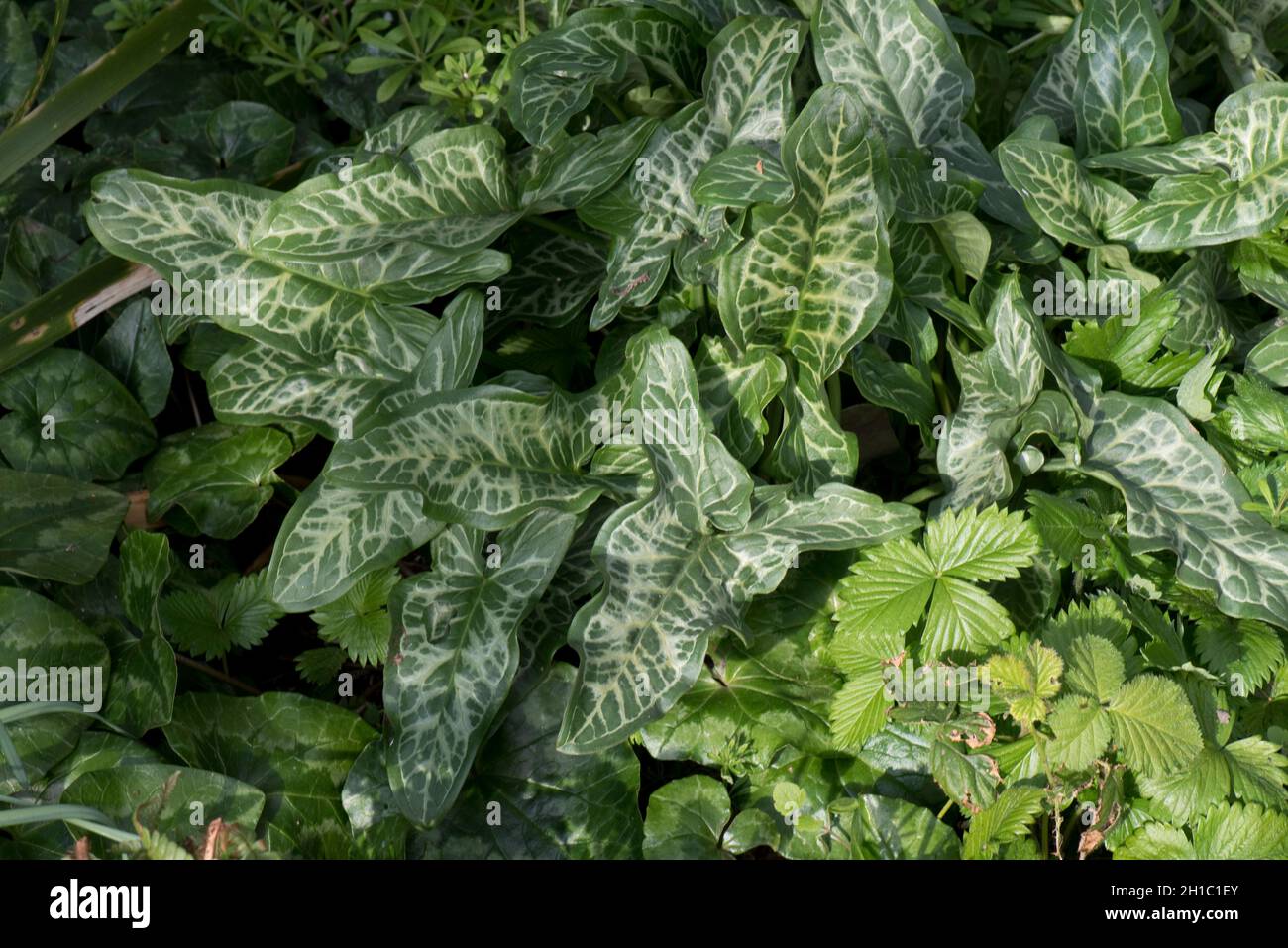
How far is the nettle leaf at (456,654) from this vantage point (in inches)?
61.4

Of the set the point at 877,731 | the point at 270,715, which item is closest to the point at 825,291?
the point at 877,731

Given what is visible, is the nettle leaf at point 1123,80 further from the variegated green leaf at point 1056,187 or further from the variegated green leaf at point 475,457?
the variegated green leaf at point 475,457

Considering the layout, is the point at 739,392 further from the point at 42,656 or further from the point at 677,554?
the point at 42,656

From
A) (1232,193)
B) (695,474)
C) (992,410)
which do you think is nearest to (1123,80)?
(1232,193)

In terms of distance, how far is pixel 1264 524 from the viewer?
1.55m

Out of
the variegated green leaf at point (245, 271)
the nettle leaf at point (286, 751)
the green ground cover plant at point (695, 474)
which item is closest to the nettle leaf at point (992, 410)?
the green ground cover plant at point (695, 474)

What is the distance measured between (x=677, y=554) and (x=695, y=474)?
113mm

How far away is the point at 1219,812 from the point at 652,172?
1122 millimetres

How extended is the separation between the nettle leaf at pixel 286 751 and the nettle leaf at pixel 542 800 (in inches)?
5.8

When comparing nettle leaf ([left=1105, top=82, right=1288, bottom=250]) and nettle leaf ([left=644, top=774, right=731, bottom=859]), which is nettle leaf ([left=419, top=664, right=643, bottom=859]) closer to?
nettle leaf ([left=644, top=774, right=731, bottom=859])

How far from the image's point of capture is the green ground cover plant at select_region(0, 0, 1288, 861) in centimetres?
153

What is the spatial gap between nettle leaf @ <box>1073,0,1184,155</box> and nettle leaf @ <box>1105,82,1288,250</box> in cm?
9

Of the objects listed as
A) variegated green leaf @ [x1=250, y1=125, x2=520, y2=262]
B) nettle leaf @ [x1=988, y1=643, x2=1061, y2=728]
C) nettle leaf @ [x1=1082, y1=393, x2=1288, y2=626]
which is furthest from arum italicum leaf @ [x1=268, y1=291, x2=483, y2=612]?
nettle leaf @ [x1=1082, y1=393, x2=1288, y2=626]

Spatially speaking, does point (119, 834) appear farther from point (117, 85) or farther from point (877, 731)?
point (117, 85)
